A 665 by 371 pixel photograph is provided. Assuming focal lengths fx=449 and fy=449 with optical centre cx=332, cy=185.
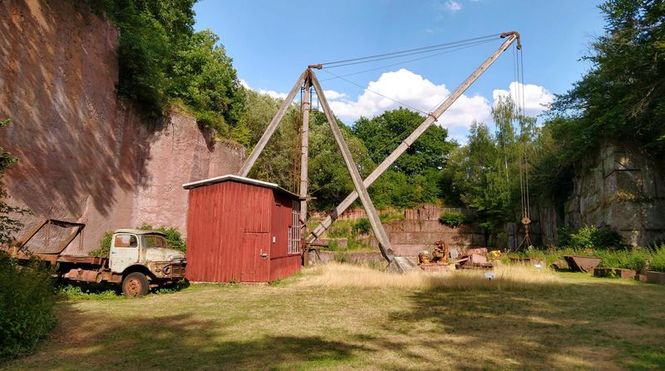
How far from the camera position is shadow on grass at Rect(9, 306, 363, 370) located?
5910 mm

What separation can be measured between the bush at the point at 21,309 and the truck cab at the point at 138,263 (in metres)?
4.07

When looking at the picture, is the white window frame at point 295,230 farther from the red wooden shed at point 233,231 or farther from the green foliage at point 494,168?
the green foliage at point 494,168

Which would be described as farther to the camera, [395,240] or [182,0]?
[395,240]

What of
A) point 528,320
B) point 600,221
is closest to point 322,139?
point 600,221

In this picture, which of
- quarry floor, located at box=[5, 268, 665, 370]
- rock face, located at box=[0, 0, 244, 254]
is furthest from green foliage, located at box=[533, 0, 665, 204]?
rock face, located at box=[0, 0, 244, 254]

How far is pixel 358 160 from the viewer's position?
43625mm

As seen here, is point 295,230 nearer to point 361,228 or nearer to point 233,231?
point 233,231

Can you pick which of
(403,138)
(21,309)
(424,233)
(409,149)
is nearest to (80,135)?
(21,309)

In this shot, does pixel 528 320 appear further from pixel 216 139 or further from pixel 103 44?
pixel 216 139

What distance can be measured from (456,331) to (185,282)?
10116 mm

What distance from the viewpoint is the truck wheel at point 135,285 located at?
12.5m

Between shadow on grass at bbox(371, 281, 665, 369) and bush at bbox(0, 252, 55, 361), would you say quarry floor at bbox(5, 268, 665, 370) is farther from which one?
bush at bbox(0, 252, 55, 361)

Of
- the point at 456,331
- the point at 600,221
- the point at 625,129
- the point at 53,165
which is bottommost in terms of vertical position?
the point at 456,331

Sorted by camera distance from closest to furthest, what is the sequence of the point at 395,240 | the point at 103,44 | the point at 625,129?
1. the point at 103,44
2. the point at 625,129
3. the point at 395,240
